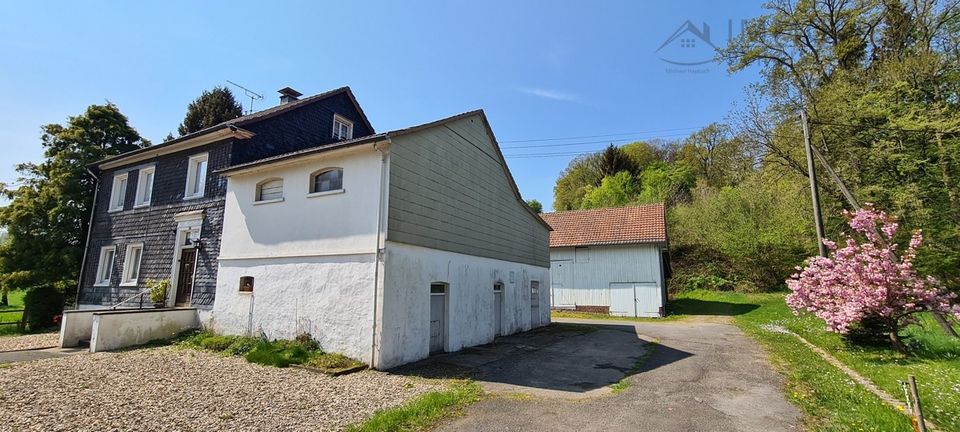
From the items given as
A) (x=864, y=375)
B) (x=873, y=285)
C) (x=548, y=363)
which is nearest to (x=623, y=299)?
(x=873, y=285)

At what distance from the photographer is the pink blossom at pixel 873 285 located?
9.30 meters

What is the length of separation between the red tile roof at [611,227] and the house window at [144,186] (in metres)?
19.0

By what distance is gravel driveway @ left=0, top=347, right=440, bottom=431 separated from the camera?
5.54 m

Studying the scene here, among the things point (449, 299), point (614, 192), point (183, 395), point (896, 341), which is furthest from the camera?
point (614, 192)

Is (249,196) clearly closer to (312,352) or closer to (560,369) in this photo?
(312,352)

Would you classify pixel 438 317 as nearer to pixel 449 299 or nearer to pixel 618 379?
pixel 449 299

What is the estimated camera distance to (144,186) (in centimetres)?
1552

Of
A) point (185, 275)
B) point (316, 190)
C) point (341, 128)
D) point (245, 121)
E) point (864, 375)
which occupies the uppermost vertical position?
point (341, 128)

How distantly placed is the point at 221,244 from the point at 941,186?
85.7 feet

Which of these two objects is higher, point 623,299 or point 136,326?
point 623,299

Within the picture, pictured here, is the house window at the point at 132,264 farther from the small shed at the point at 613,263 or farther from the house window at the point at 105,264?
the small shed at the point at 613,263

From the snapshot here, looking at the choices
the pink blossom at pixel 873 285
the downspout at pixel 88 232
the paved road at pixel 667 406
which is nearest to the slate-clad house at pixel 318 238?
the downspout at pixel 88 232

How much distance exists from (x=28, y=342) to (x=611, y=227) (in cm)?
2421

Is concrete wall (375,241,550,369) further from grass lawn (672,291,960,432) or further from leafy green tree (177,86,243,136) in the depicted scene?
leafy green tree (177,86,243,136)
